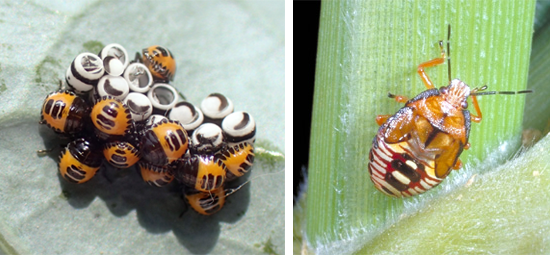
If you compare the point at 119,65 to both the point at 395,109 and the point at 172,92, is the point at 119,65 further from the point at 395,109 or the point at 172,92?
the point at 395,109

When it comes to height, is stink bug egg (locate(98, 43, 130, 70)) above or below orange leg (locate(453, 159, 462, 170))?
above

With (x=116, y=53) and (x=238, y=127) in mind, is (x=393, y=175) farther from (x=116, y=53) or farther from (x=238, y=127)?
(x=116, y=53)

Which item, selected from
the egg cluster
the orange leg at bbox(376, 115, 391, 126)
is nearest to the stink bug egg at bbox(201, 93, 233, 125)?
the egg cluster

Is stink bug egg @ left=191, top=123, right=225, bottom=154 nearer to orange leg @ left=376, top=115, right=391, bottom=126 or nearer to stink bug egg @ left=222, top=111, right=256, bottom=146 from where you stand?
stink bug egg @ left=222, top=111, right=256, bottom=146

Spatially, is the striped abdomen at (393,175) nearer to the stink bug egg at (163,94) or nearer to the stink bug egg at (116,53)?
the stink bug egg at (163,94)

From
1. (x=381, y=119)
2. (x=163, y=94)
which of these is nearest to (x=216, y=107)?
(x=163, y=94)

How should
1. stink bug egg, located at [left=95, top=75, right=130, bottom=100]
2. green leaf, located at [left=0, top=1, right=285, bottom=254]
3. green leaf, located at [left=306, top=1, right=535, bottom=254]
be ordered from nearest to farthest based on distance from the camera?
green leaf, located at [left=306, top=1, right=535, bottom=254] < green leaf, located at [left=0, top=1, right=285, bottom=254] < stink bug egg, located at [left=95, top=75, right=130, bottom=100]
